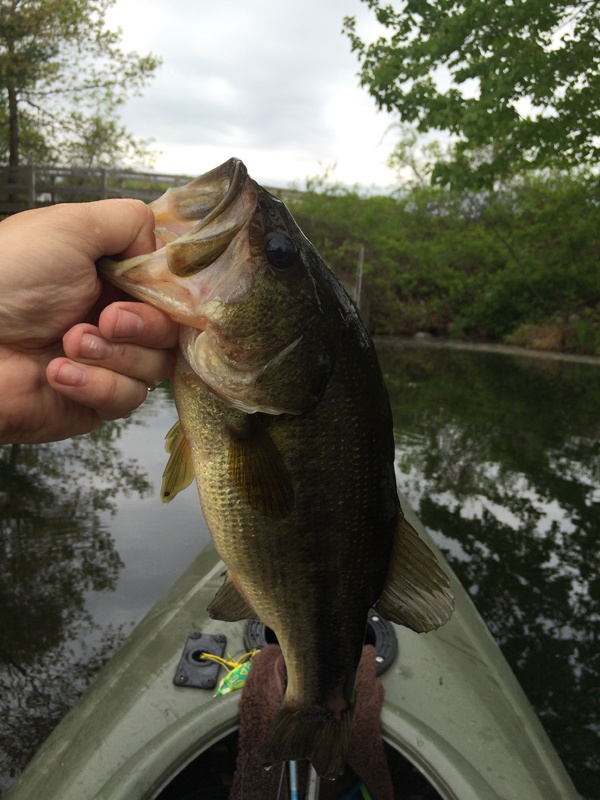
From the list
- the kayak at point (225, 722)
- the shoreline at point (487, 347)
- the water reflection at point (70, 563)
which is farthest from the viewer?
Answer: the shoreline at point (487, 347)

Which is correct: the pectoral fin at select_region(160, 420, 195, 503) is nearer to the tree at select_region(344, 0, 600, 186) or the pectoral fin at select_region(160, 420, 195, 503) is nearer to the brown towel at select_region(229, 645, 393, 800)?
the brown towel at select_region(229, 645, 393, 800)

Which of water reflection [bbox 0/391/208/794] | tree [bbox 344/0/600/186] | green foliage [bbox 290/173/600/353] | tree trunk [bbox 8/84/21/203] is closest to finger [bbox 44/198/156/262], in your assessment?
water reflection [bbox 0/391/208/794]

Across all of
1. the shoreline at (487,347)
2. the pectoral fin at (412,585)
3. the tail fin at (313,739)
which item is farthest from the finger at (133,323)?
the shoreline at (487,347)

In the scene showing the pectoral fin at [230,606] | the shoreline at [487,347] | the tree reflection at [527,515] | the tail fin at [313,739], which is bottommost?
the tree reflection at [527,515]

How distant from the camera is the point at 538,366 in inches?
857

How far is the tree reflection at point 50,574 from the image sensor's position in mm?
4375

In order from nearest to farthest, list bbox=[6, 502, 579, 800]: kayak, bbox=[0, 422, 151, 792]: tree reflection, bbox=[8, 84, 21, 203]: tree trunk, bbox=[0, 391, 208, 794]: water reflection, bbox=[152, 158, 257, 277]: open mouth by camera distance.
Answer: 1. bbox=[152, 158, 257, 277]: open mouth
2. bbox=[6, 502, 579, 800]: kayak
3. bbox=[0, 422, 151, 792]: tree reflection
4. bbox=[0, 391, 208, 794]: water reflection
5. bbox=[8, 84, 21, 203]: tree trunk

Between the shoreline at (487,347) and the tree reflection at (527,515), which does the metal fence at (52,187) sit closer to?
the shoreline at (487,347)

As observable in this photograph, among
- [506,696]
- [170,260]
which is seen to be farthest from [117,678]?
[170,260]

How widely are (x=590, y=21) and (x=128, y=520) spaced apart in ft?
28.6

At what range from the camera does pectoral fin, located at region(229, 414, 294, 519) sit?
1.54 metres

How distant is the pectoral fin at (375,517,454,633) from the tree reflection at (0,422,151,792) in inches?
130

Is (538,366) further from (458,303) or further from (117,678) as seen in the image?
(117,678)

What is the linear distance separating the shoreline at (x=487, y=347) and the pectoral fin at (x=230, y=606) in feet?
76.9
